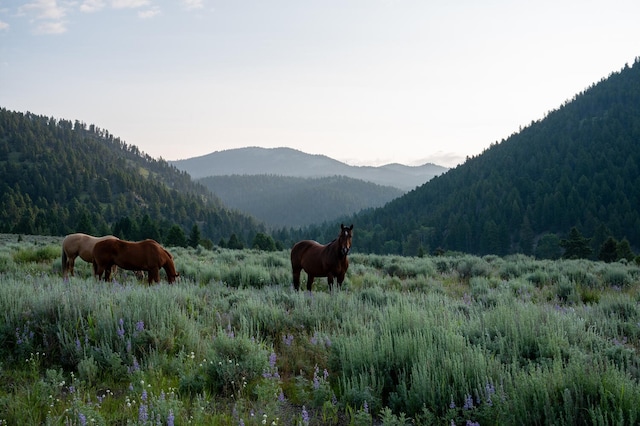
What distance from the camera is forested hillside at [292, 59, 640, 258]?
9281cm

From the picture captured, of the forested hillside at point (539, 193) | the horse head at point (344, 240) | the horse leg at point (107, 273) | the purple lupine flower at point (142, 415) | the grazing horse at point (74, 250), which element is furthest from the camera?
the forested hillside at point (539, 193)

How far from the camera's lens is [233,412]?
3004 millimetres

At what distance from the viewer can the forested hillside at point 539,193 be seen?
305 ft

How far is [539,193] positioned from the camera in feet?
360

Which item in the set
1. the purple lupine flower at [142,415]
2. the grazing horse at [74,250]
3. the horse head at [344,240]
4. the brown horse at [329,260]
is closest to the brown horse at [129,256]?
the grazing horse at [74,250]

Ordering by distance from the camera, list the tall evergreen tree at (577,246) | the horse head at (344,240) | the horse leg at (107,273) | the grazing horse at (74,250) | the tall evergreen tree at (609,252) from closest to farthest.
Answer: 1. the horse head at (344,240)
2. the horse leg at (107,273)
3. the grazing horse at (74,250)
4. the tall evergreen tree at (609,252)
5. the tall evergreen tree at (577,246)

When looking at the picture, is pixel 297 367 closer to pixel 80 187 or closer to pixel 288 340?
pixel 288 340

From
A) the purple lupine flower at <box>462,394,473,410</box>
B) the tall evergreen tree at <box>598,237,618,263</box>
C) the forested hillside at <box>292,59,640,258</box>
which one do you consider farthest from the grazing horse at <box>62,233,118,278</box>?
the forested hillside at <box>292,59,640,258</box>

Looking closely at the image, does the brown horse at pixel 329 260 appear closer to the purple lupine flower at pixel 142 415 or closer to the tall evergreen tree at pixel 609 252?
the purple lupine flower at pixel 142 415

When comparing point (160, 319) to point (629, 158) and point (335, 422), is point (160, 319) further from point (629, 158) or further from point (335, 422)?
point (629, 158)

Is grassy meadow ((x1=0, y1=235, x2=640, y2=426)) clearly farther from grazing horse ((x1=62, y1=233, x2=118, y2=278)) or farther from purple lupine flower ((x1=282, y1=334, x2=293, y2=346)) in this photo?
grazing horse ((x1=62, y1=233, x2=118, y2=278))

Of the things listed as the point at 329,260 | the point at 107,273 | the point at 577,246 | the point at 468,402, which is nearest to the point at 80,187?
the point at 577,246

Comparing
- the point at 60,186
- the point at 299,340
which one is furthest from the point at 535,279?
the point at 60,186

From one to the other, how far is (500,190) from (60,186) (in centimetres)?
14850
